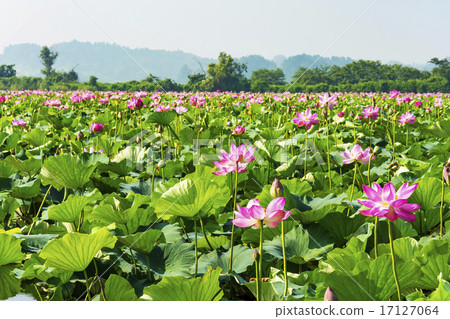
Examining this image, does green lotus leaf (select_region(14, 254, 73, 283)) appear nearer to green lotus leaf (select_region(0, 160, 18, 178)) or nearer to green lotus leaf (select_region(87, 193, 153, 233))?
green lotus leaf (select_region(87, 193, 153, 233))

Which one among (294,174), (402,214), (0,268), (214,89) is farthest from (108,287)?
(214,89)

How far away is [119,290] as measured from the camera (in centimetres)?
87

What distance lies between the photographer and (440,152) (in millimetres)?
2207

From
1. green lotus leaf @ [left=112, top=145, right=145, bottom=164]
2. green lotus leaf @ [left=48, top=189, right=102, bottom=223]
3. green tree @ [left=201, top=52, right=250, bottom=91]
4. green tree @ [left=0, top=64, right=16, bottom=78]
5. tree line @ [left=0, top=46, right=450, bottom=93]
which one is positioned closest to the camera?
green lotus leaf @ [left=48, top=189, right=102, bottom=223]

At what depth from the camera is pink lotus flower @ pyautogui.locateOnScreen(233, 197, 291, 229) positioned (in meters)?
0.82

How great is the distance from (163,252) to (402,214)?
630 millimetres

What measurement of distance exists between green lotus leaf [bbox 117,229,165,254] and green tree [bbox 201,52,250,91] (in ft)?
24.7

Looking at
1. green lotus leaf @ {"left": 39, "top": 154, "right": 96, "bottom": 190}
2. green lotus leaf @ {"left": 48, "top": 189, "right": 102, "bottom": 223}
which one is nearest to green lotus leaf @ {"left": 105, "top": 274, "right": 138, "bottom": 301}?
green lotus leaf @ {"left": 48, "top": 189, "right": 102, "bottom": 223}

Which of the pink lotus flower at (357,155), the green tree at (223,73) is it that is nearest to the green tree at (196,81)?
the green tree at (223,73)

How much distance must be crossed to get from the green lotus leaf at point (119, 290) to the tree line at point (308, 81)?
9547 millimetres

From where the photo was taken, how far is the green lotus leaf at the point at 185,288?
0.75 m

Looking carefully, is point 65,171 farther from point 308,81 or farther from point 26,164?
point 308,81

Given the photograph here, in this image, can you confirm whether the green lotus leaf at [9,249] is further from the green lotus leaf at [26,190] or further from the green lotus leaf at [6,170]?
the green lotus leaf at [6,170]

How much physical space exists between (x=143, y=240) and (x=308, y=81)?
2042 centimetres
